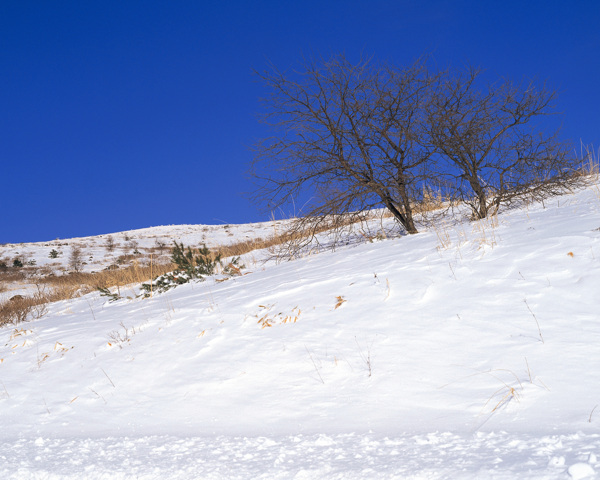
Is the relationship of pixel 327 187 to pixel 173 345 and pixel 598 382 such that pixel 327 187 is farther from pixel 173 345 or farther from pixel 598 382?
pixel 598 382

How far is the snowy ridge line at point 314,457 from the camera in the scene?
1.62 m

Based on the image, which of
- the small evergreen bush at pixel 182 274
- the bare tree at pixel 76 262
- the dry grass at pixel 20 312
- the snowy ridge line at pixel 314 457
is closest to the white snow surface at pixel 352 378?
the snowy ridge line at pixel 314 457

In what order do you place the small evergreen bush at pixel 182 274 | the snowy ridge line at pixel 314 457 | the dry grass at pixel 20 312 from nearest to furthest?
1. the snowy ridge line at pixel 314 457
2. the small evergreen bush at pixel 182 274
3. the dry grass at pixel 20 312

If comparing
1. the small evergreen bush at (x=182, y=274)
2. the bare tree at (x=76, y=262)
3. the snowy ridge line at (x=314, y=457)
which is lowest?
the snowy ridge line at (x=314, y=457)

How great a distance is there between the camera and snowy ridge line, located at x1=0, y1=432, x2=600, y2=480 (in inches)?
63.6

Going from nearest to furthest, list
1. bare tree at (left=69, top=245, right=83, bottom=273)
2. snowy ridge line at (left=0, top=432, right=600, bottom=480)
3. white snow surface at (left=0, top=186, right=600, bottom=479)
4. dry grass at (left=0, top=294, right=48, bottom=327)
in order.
Answer: snowy ridge line at (left=0, top=432, right=600, bottom=480)
white snow surface at (left=0, top=186, right=600, bottom=479)
dry grass at (left=0, top=294, right=48, bottom=327)
bare tree at (left=69, top=245, right=83, bottom=273)

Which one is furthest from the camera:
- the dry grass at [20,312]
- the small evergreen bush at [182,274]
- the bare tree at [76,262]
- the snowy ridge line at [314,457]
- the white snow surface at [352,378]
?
the bare tree at [76,262]

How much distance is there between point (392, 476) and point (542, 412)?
861 millimetres

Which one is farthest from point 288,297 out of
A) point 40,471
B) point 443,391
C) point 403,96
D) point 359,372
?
point 403,96

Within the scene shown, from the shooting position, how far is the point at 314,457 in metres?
1.96

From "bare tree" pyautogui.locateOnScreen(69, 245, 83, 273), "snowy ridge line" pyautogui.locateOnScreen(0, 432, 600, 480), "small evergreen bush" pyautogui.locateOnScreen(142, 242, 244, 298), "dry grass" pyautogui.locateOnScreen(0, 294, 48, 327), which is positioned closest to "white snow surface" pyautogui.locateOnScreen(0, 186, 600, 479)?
"snowy ridge line" pyautogui.locateOnScreen(0, 432, 600, 480)

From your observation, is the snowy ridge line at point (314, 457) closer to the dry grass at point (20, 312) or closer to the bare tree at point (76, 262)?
the dry grass at point (20, 312)

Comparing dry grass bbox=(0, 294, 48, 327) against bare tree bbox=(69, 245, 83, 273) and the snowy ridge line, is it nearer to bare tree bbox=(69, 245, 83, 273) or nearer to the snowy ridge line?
the snowy ridge line

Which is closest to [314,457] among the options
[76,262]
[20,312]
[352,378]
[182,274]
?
[352,378]
